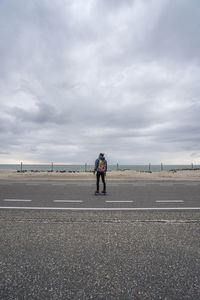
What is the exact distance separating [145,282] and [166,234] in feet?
5.37

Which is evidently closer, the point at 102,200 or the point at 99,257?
the point at 99,257

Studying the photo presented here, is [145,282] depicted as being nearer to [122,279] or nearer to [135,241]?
[122,279]

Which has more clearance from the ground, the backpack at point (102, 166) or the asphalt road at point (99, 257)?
the backpack at point (102, 166)

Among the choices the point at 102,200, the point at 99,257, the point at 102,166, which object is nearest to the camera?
the point at 99,257

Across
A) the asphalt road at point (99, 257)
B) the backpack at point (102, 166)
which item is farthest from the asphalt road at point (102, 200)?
the asphalt road at point (99, 257)

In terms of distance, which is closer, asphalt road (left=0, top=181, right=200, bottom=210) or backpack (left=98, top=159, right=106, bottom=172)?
asphalt road (left=0, top=181, right=200, bottom=210)

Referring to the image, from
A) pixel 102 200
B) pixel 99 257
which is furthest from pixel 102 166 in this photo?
pixel 99 257

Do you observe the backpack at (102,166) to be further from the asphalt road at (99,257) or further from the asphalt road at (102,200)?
the asphalt road at (99,257)

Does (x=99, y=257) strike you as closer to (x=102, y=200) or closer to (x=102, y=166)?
(x=102, y=200)

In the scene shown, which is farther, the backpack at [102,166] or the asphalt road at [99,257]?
the backpack at [102,166]

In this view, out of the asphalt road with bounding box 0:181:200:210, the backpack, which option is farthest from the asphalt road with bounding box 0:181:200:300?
the backpack

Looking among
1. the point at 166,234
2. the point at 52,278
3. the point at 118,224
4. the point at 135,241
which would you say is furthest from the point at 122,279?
the point at 118,224

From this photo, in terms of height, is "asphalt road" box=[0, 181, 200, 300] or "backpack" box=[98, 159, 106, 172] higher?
"backpack" box=[98, 159, 106, 172]

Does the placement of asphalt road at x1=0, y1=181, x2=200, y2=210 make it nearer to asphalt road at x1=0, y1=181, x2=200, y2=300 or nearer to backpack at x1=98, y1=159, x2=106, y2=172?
backpack at x1=98, y1=159, x2=106, y2=172
